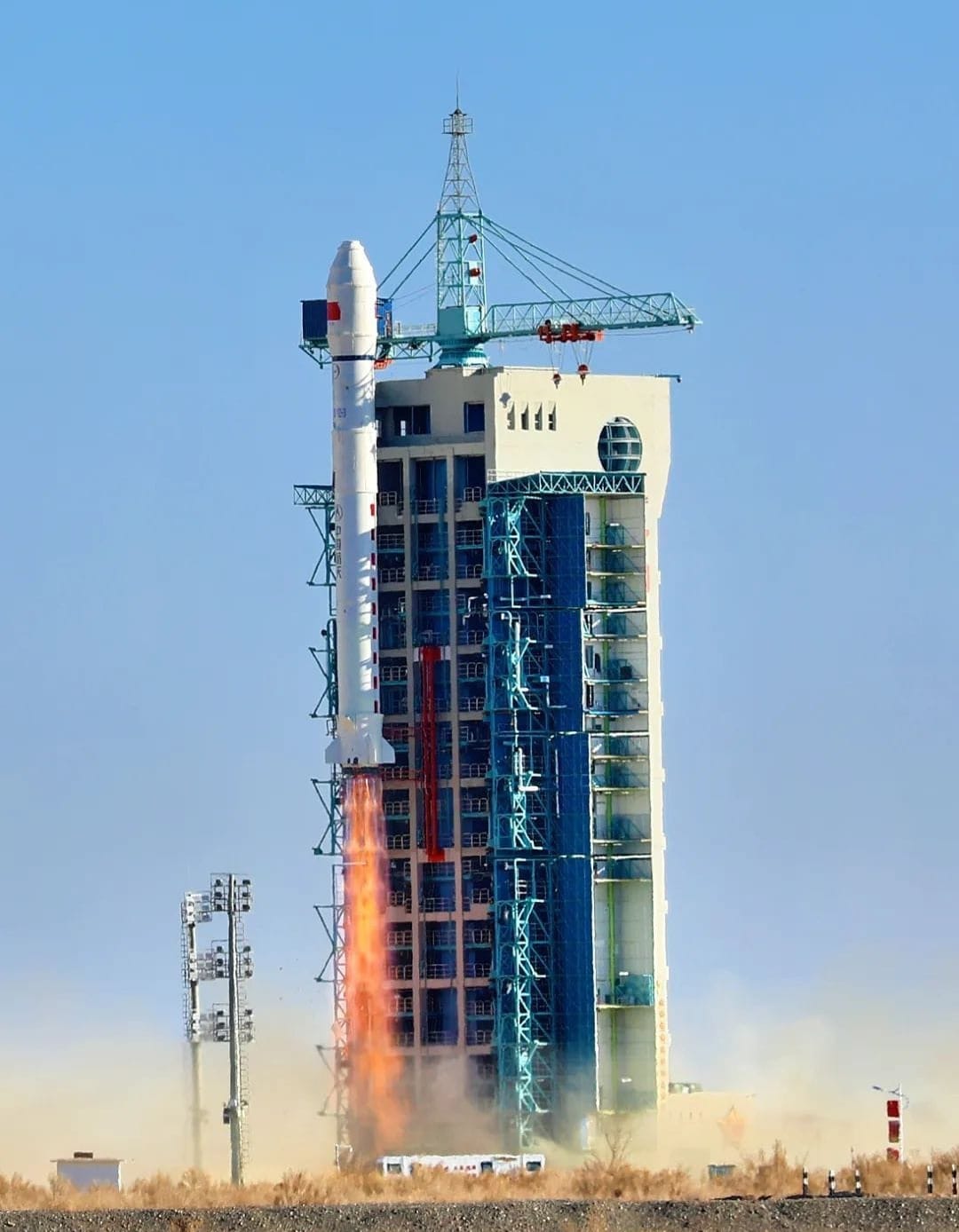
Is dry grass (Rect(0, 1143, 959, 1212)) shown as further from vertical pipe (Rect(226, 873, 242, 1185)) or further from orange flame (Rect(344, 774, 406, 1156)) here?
orange flame (Rect(344, 774, 406, 1156))

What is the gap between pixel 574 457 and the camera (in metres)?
192

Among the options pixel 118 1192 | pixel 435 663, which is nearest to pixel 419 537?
pixel 435 663

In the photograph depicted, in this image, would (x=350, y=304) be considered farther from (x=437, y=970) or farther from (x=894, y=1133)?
(x=894, y=1133)

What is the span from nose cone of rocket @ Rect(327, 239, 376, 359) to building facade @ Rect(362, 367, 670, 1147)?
391 cm

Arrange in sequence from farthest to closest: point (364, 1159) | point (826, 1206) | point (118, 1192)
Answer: point (364, 1159) → point (118, 1192) → point (826, 1206)

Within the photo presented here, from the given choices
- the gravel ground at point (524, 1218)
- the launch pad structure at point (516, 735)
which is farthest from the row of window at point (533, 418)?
the gravel ground at point (524, 1218)

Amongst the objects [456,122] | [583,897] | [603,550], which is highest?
[456,122]

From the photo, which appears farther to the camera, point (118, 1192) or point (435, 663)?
point (435, 663)

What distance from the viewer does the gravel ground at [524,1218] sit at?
476 feet

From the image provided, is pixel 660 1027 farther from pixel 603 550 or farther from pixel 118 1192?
pixel 118 1192

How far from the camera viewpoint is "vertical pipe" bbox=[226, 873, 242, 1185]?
173 meters

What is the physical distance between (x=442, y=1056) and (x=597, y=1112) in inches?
249

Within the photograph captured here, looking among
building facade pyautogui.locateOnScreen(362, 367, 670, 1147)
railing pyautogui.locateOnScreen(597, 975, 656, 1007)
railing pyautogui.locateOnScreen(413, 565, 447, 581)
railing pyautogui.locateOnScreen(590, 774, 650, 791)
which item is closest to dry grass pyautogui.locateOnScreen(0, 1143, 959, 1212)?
building facade pyautogui.locateOnScreen(362, 367, 670, 1147)

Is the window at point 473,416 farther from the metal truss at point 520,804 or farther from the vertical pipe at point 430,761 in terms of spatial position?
the vertical pipe at point 430,761
